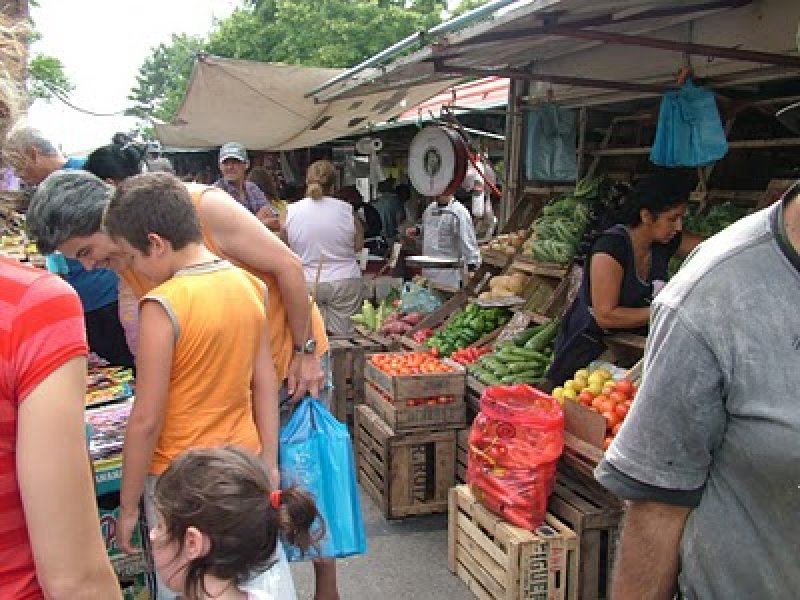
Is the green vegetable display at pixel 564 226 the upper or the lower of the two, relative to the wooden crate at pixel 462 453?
upper

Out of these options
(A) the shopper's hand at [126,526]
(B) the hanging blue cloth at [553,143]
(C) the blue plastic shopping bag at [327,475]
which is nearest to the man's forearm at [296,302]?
(C) the blue plastic shopping bag at [327,475]

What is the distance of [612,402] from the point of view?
3625 millimetres

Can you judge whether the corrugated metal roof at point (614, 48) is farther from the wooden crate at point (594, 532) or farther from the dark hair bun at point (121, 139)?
the wooden crate at point (594, 532)

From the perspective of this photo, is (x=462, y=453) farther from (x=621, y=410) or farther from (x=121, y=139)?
(x=121, y=139)

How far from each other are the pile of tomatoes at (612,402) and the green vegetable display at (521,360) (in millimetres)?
881

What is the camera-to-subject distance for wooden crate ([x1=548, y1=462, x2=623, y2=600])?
3553 mm

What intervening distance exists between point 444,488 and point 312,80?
549 centimetres

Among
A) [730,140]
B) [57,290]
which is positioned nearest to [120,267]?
[57,290]

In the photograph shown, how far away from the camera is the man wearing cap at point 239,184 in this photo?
21.0ft

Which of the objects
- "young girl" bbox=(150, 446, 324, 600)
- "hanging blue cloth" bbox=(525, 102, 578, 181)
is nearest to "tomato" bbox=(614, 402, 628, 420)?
"young girl" bbox=(150, 446, 324, 600)

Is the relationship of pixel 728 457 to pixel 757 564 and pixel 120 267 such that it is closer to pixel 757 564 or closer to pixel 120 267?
pixel 757 564

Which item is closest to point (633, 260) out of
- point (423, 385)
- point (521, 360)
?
point (521, 360)

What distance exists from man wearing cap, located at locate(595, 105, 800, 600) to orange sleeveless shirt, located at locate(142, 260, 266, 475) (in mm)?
1310

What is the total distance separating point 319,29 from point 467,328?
84.7 feet
